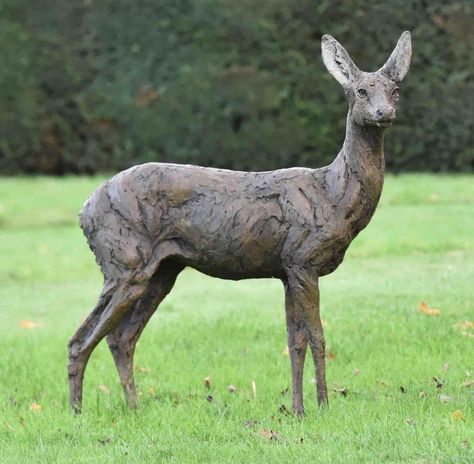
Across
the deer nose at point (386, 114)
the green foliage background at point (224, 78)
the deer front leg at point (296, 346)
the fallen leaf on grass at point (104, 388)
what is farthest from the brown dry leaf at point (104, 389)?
the green foliage background at point (224, 78)

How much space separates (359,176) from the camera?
6.88 metres

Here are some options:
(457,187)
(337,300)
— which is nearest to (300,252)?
(337,300)

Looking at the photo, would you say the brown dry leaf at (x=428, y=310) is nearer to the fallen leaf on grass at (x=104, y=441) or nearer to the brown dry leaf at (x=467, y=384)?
the brown dry leaf at (x=467, y=384)

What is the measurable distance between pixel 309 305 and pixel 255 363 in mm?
2333

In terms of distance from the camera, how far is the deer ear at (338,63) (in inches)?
270

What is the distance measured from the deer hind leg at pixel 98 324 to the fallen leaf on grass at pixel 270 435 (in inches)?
50.6

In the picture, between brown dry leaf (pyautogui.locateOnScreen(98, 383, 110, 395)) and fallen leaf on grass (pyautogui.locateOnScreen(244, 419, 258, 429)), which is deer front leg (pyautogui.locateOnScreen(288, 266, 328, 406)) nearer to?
fallen leaf on grass (pyautogui.locateOnScreen(244, 419, 258, 429))

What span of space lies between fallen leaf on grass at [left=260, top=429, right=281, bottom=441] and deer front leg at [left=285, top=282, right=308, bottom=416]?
49 centimetres

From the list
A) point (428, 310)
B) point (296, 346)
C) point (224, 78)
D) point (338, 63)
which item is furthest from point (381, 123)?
point (224, 78)

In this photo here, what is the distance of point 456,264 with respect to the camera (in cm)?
1308

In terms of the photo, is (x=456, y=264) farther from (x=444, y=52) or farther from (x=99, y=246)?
(x=444, y=52)

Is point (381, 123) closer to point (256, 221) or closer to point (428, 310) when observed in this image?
point (256, 221)

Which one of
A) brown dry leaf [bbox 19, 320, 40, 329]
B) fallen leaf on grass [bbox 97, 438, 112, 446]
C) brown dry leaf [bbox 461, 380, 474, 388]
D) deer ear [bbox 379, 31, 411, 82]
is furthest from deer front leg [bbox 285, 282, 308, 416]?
brown dry leaf [bbox 19, 320, 40, 329]

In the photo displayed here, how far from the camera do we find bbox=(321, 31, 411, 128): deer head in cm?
659
